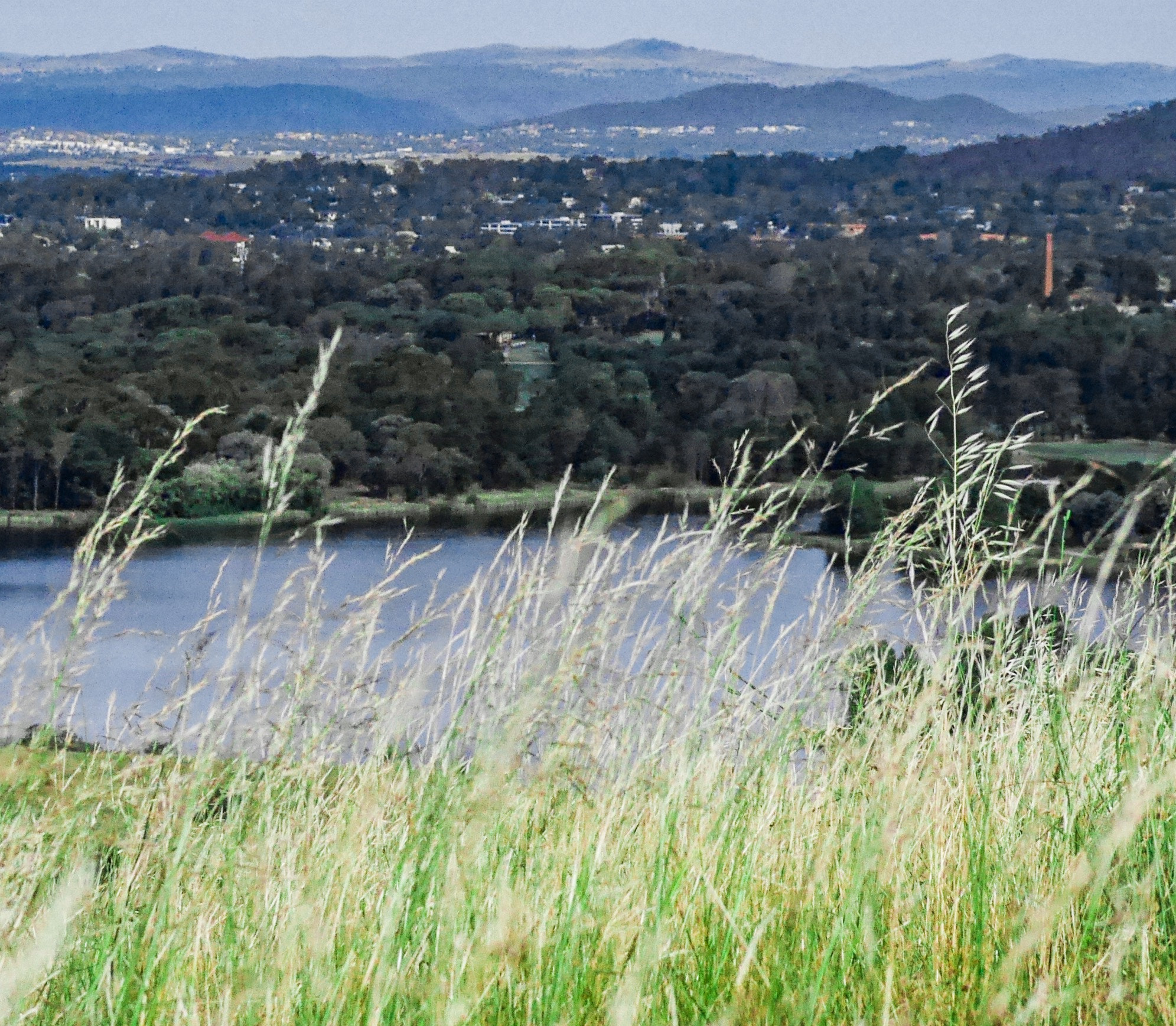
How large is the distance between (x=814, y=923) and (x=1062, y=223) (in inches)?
2128

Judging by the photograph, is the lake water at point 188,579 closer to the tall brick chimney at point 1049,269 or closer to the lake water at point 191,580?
the lake water at point 191,580

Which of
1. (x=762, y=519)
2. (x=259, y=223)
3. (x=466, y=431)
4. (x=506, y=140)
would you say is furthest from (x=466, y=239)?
(x=762, y=519)

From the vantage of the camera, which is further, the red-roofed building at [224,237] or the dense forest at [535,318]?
the red-roofed building at [224,237]

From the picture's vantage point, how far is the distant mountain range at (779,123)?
97.8m

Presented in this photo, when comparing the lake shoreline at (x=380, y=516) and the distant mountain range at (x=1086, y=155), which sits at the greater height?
the distant mountain range at (x=1086, y=155)

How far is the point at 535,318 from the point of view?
124ft

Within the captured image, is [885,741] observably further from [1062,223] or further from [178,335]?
[1062,223]

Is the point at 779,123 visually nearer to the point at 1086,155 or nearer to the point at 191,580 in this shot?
the point at 1086,155

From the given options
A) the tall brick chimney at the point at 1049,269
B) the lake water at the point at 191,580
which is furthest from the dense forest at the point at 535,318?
→ the lake water at the point at 191,580

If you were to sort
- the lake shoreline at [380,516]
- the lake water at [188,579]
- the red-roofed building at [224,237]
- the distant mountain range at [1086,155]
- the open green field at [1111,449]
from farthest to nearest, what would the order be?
the distant mountain range at [1086,155] < the red-roofed building at [224,237] < the open green field at [1111,449] < the lake shoreline at [380,516] < the lake water at [188,579]

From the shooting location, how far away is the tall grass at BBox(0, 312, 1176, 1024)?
0.97 meters

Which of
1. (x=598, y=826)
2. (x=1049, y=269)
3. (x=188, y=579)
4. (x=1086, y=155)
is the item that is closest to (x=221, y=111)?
(x=1086, y=155)

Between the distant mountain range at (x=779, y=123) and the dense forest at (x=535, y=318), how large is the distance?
34.0 m

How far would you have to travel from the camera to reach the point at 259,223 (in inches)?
2250
